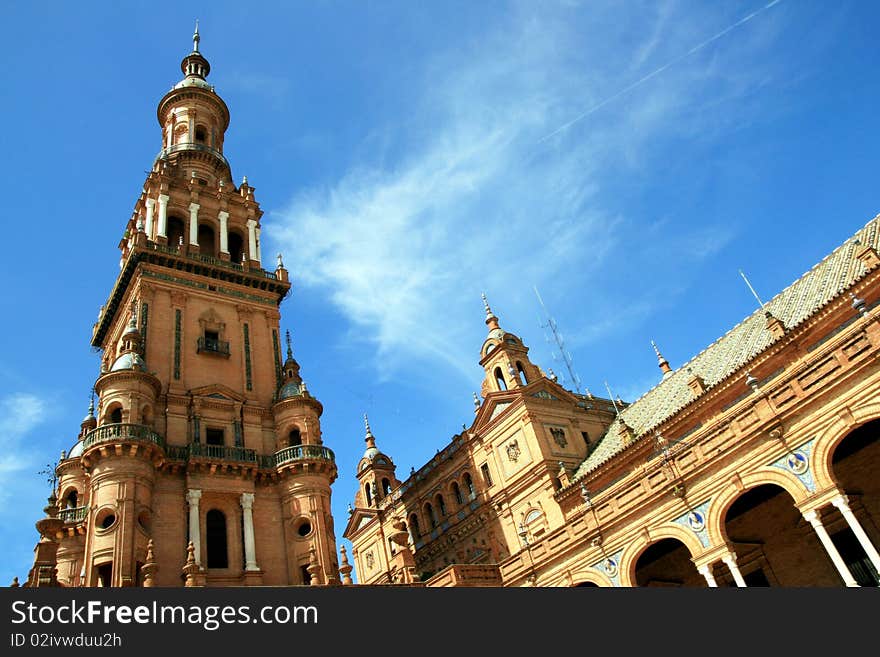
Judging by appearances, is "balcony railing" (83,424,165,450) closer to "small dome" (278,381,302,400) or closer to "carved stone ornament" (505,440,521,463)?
"small dome" (278,381,302,400)

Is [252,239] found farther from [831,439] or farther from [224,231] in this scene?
[831,439]

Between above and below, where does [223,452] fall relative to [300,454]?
above

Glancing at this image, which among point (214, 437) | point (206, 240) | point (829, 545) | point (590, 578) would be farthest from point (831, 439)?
point (206, 240)

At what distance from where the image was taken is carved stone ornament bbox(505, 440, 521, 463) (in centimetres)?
4122

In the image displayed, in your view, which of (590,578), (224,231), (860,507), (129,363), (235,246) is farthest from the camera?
(235,246)

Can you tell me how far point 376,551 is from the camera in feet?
172

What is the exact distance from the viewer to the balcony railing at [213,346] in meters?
39.8

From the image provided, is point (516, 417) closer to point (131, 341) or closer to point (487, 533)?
point (487, 533)

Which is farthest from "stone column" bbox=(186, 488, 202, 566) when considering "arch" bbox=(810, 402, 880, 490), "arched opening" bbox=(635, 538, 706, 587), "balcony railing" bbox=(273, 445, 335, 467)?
"arch" bbox=(810, 402, 880, 490)

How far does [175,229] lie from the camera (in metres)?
47.0

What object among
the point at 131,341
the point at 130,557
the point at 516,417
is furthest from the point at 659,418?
the point at 131,341

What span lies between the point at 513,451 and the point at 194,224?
25.8 metres

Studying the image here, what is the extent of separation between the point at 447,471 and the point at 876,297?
2935 centimetres

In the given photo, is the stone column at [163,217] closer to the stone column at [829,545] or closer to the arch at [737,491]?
the arch at [737,491]
